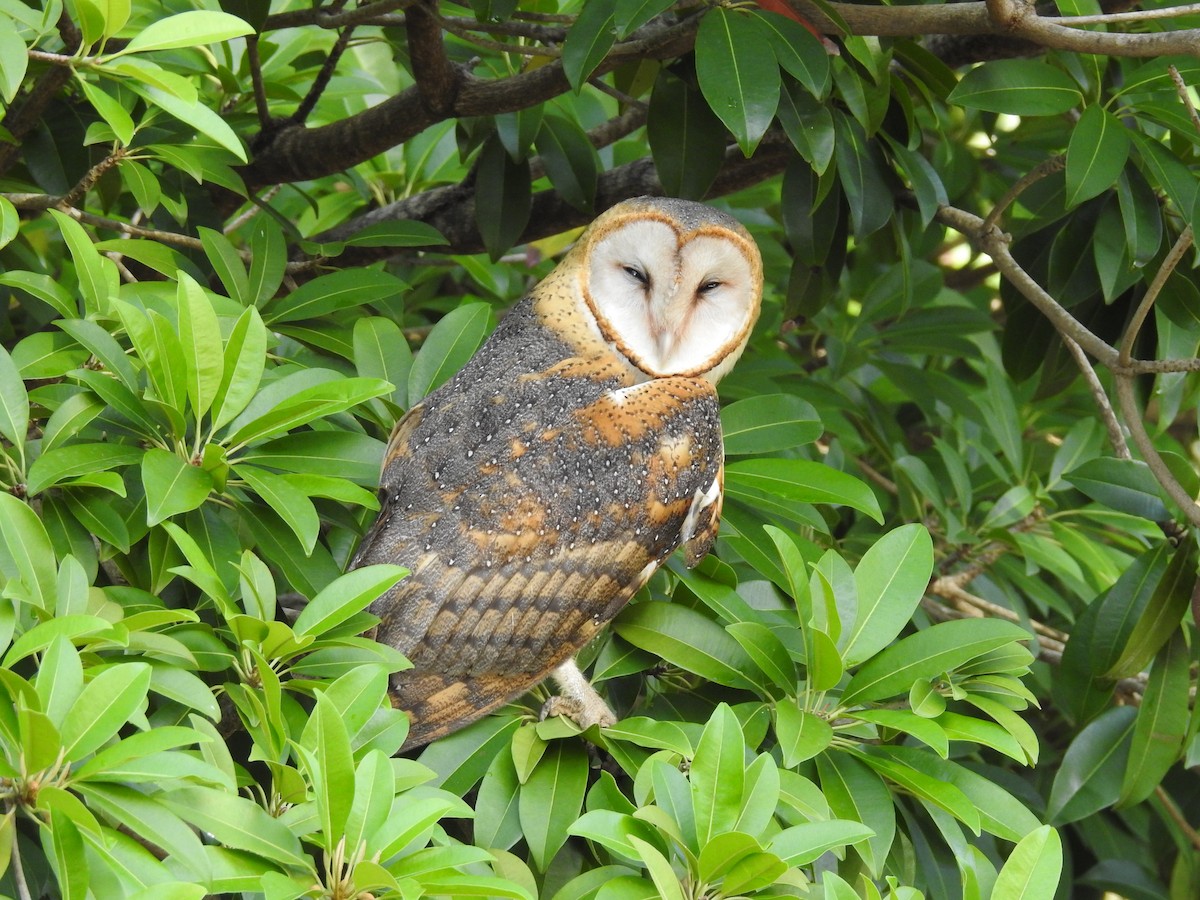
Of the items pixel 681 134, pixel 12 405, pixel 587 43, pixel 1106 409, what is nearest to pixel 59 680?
pixel 12 405

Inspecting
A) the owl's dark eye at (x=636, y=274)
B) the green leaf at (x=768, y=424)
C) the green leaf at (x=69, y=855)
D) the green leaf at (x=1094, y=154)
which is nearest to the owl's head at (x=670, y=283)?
the owl's dark eye at (x=636, y=274)

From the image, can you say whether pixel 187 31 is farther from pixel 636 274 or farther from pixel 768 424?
pixel 768 424

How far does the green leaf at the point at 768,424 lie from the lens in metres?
2.42

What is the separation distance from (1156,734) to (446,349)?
1.62 m

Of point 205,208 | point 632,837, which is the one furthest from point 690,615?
point 205,208

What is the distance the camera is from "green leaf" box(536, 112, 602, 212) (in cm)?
298

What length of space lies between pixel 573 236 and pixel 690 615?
2.07 m

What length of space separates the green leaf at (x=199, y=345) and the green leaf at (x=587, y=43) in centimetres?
75

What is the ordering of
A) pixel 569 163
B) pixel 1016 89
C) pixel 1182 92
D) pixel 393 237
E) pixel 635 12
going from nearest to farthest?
pixel 635 12 → pixel 1182 92 → pixel 1016 89 → pixel 393 237 → pixel 569 163

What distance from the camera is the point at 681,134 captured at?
2.64 m

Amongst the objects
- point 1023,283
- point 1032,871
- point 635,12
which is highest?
point 635,12

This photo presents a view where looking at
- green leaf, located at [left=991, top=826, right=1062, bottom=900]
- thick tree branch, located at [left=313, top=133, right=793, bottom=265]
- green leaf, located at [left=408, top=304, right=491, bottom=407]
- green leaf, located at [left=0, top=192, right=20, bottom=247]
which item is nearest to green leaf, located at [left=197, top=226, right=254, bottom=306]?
green leaf, located at [left=408, top=304, right=491, bottom=407]

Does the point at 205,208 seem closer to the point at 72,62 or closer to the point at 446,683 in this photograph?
the point at 72,62

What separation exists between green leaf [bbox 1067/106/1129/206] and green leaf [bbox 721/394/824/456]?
0.62 meters
